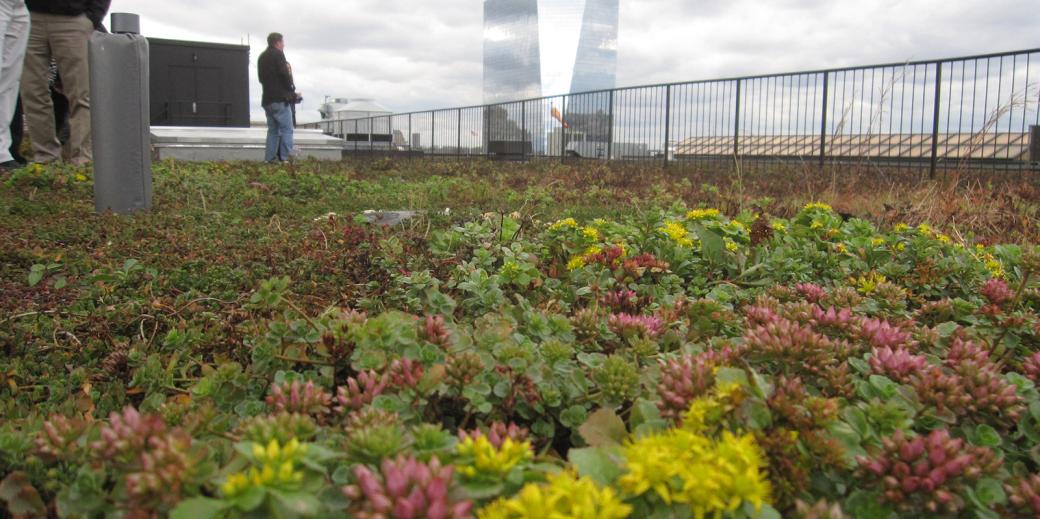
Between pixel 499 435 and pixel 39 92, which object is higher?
pixel 39 92

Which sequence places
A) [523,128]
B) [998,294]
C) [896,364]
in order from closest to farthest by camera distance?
[896,364] → [998,294] → [523,128]

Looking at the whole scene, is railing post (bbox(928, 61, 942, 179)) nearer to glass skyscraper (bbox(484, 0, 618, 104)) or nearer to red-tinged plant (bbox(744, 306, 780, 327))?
red-tinged plant (bbox(744, 306, 780, 327))

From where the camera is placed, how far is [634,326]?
171cm

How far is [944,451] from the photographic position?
997mm

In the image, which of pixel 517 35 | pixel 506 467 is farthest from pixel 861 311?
pixel 517 35

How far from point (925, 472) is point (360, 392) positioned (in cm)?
89

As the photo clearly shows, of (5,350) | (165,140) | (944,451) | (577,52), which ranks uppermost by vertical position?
(577,52)

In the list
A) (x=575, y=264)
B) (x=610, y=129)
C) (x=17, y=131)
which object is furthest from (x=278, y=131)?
(x=575, y=264)

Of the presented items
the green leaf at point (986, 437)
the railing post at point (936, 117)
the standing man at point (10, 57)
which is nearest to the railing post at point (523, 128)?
the railing post at point (936, 117)

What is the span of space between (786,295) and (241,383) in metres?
1.63

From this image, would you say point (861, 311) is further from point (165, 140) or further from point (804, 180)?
point (165, 140)

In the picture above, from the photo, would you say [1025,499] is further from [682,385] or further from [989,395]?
[682,385]

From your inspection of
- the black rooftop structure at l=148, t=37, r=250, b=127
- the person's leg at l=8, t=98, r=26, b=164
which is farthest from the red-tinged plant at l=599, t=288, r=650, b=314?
the black rooftop structure at l=148, t=37, r=250, b=127

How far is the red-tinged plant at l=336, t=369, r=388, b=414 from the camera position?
1.18 m
